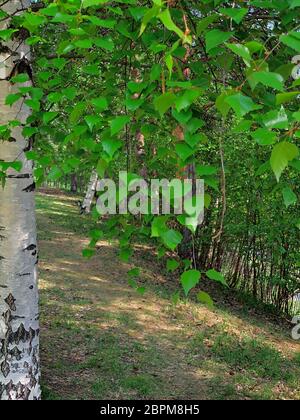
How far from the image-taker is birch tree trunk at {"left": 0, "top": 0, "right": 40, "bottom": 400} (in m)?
3.52

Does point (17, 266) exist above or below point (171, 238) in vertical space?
below

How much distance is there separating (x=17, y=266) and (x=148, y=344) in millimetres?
3920

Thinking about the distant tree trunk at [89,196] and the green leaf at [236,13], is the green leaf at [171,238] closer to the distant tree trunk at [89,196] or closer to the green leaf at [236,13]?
the green leaf at [236,13]

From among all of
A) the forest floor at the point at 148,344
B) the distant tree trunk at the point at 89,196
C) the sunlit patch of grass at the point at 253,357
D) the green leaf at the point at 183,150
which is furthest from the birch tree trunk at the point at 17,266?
the distant tree trunk at the point at 89,196

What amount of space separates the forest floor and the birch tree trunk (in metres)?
1.12

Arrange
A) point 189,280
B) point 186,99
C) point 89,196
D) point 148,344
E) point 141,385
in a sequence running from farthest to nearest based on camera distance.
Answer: point 89,196
point 148,344
point 141,385
point 189,280
point 186,99

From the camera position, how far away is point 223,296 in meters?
11.5

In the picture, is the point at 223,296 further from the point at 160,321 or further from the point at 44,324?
the point at 44,324

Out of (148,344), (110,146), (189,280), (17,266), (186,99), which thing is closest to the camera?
(186,99)

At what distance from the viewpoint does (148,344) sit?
6977 millimetres

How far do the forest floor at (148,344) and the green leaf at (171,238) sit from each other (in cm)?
377

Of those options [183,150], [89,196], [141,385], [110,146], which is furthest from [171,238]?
[89,196]

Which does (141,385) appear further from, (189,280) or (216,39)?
(216,39)

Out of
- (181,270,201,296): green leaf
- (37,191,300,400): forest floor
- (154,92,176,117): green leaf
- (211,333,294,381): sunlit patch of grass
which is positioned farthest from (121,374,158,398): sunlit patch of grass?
(154,92,176,117): green leaf
